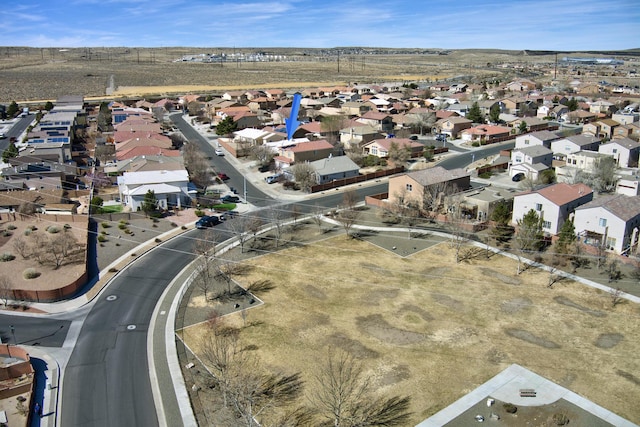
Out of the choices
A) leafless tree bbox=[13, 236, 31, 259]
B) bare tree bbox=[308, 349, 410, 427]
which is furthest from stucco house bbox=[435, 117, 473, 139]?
bare tree bbox=[308, 349, 410, 427]

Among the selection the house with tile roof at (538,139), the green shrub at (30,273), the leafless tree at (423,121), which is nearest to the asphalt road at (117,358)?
the green shrub at (30,273)

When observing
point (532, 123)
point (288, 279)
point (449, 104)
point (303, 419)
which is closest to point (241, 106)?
point (449, 104)

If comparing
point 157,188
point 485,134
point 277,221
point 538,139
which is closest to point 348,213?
point 277,221

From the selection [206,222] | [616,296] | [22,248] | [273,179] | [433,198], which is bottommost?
[616,296]

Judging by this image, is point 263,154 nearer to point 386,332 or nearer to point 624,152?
point 386,332

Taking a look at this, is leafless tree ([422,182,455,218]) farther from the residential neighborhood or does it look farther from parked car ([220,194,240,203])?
parked car ([220,194,240,203])
